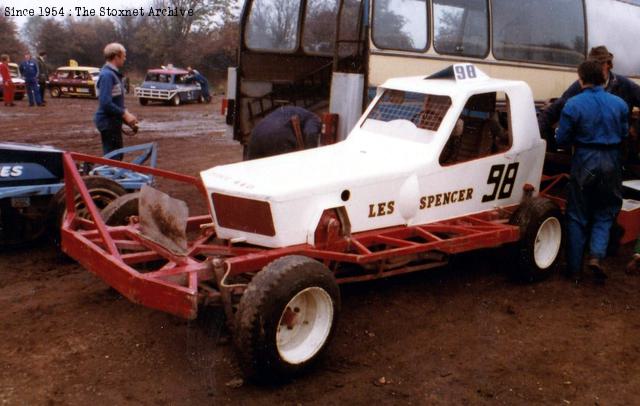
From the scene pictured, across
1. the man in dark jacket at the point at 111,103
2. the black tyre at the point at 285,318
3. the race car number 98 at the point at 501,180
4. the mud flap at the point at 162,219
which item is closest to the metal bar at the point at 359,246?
the black tyre at the point at 285,318

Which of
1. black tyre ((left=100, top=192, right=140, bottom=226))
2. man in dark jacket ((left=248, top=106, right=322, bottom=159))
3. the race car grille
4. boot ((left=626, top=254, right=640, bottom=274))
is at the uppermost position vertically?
man in dark jacket ((left=248, top=106, right=322, bottom=159))

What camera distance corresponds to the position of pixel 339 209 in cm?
438

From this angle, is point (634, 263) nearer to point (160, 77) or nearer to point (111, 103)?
point (111, 103)

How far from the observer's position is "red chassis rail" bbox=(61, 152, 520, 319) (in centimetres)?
374

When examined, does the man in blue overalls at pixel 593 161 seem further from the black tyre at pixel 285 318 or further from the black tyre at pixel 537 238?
the black tyre at pixel 285 318

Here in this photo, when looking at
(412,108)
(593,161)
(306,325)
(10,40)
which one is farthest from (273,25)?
(10,40)

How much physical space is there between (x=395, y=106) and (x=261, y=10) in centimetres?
364

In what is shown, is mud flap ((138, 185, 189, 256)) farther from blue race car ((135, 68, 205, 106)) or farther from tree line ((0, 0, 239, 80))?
tree line ((0, 0, 239, 80))

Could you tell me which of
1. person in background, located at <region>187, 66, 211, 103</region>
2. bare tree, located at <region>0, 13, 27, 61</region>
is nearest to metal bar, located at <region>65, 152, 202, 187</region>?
person in background, located at <region>187, 66, 211, 103</region>

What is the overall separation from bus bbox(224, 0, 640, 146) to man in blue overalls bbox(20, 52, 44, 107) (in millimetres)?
13389

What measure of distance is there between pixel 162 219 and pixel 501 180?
2.80m

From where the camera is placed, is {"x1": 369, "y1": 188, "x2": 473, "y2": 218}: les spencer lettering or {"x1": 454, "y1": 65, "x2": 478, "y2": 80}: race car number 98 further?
{"x1": 454, "y1": 65, "x2": 478, "y2": 80}: race car number 98

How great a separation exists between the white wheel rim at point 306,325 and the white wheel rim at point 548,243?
7.85 ft

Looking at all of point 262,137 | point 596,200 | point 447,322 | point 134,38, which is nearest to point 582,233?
point 596,200
